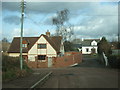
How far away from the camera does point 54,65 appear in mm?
43500

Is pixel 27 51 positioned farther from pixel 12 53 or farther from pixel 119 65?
pixel 119 65

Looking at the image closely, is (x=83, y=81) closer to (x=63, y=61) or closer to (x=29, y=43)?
(x=63, y=61)

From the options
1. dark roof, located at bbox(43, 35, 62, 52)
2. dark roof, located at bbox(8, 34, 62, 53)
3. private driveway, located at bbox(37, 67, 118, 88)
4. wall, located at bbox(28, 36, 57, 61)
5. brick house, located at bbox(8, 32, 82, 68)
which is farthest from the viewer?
dark roof, located at bbox(43, 35, 62, 52)

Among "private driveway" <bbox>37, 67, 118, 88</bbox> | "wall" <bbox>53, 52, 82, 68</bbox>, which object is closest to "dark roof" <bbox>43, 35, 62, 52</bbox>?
"wall" <bbox>53, 52, 82, 68</bbox>

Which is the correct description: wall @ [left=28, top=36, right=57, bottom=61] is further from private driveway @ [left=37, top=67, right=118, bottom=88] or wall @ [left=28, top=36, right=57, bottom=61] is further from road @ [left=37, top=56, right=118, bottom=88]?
private driveway @ [left=37, top=67, right=118, bottom=88]

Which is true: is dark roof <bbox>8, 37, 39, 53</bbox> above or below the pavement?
above

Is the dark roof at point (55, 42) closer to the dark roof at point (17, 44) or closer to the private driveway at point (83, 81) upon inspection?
the dark roof at point (17, 44)

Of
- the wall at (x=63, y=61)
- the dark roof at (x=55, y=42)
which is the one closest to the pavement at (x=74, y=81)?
the wall at (x=63, y=61)

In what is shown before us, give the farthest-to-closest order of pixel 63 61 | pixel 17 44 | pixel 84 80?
pixel 17 44, pixel 63 61, pixel 84 80

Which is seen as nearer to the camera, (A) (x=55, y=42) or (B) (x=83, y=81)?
(B) (x=83, y=81)

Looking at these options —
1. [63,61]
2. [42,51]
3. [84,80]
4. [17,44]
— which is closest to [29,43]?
[17,44]

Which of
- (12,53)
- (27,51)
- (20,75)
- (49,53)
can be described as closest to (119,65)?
(20,75)

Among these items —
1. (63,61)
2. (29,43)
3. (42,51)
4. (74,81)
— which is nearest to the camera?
(74,81)

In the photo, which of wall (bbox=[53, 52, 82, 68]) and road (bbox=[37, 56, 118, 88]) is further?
wall (bbox=[53, 52, 82, 68])
